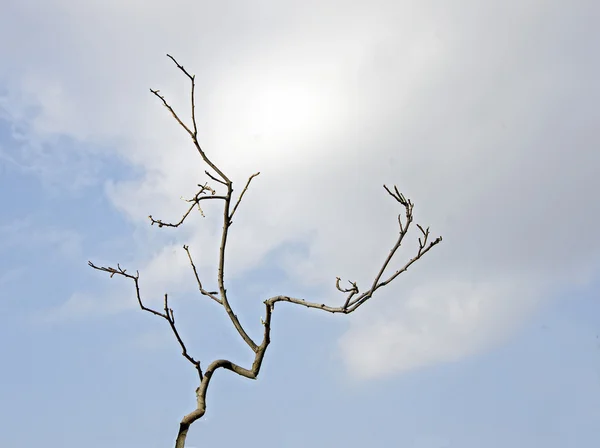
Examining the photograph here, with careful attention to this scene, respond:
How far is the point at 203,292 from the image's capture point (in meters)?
4.33

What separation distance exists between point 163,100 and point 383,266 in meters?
1.74

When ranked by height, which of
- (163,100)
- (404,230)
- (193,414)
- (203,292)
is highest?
(163,100)

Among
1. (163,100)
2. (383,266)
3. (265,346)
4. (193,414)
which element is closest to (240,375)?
(265,346)

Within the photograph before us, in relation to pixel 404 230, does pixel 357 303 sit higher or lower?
lower

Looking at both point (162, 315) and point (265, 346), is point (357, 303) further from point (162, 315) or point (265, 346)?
point (162, 315)

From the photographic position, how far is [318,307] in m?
3.66

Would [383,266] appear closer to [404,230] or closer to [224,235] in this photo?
[404,230]

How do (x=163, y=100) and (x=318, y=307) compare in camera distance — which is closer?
(x=318, y=307)

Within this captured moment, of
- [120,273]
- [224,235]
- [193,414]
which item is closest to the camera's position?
[193,414]

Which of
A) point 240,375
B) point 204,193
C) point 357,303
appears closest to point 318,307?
point 357,303

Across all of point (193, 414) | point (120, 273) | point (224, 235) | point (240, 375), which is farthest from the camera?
point (120, 273)

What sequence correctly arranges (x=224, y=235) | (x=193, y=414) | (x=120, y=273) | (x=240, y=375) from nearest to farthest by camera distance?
(x=193, y=414) → (x=240, y=375) → (x=224, y=235) → (x=120, y=273)

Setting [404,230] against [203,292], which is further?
[203,292]

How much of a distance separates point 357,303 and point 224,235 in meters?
0.94
